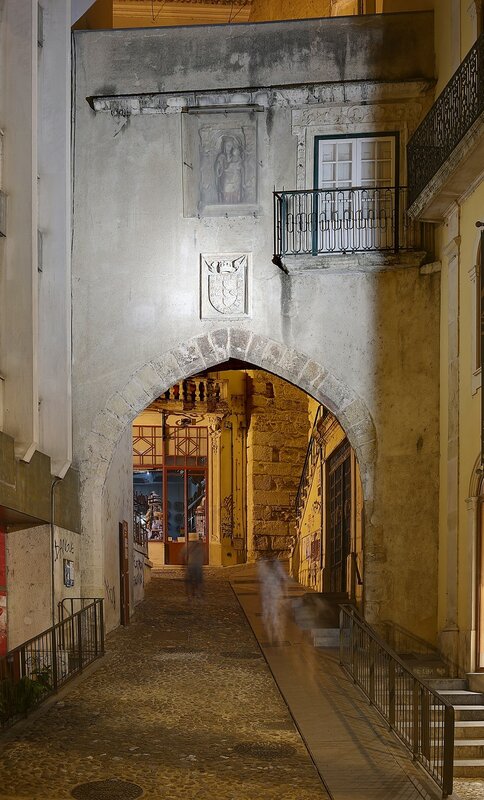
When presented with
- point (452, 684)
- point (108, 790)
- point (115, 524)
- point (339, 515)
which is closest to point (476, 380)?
point (452, 684)

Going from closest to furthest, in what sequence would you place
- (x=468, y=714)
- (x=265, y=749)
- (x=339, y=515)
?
(x=265, y=749) < (x=468, y=714) < (x=339, y=515)

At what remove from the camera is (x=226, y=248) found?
17547 mm

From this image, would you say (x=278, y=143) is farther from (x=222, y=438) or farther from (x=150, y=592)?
(x=222, y=438)

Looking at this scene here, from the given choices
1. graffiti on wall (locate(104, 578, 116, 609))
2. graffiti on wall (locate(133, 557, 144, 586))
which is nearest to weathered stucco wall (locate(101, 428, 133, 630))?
graffiti on wall (locate(104, 578, 116, 609))

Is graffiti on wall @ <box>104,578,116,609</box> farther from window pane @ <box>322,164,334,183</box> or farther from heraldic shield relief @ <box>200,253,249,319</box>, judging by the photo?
window pane @ <box>322,164,334,183</box>

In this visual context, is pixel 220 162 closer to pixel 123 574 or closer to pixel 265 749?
pixel 123 574

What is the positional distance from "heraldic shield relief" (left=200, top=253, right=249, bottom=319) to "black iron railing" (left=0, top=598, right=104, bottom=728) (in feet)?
15.7

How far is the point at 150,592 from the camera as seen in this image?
24.8 meters

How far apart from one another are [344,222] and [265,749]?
9040 millimetres

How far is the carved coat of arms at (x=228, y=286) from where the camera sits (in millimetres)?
17453

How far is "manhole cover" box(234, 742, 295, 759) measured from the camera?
409 inches

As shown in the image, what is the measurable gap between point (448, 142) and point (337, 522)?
10.6m

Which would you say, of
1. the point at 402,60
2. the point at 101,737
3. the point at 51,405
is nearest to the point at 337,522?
the point at 51,405

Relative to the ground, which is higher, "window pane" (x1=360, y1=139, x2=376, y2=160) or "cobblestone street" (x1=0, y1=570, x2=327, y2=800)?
"window pane" (x1=360, y1=139, x2=376, y2=160)
